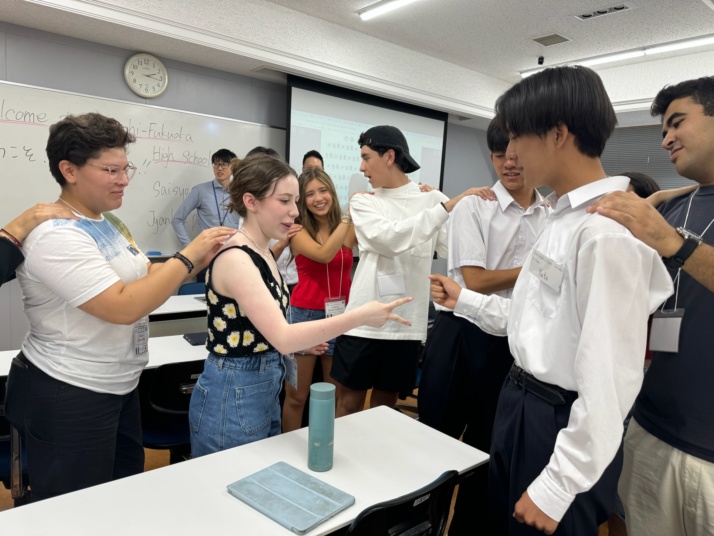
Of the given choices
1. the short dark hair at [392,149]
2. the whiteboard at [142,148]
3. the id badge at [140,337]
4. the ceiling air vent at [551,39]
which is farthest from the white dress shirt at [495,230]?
the ceiling air vent at [551,39]

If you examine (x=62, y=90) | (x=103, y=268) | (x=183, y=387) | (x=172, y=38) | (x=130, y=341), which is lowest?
(x=183, y=387)

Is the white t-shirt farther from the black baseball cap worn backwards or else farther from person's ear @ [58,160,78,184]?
the black baseball cap worn backwards

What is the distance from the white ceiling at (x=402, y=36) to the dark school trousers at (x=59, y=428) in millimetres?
3015

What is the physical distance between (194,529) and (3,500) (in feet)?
6.65

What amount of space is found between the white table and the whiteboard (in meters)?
3.44

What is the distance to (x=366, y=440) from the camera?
1.47 metres

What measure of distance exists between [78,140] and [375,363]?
1476 millimetres

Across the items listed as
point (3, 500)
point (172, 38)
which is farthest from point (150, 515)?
point (172, 38)

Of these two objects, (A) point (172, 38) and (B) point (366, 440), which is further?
(A) point (172, 38)

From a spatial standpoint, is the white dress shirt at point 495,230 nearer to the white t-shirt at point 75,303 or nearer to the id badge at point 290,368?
the id badge at point 290,368

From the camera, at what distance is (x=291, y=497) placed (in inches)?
45.0

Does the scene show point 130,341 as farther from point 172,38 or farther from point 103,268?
point 172,38

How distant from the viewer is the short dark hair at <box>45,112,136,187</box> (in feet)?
4.61

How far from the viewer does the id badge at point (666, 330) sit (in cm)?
125
